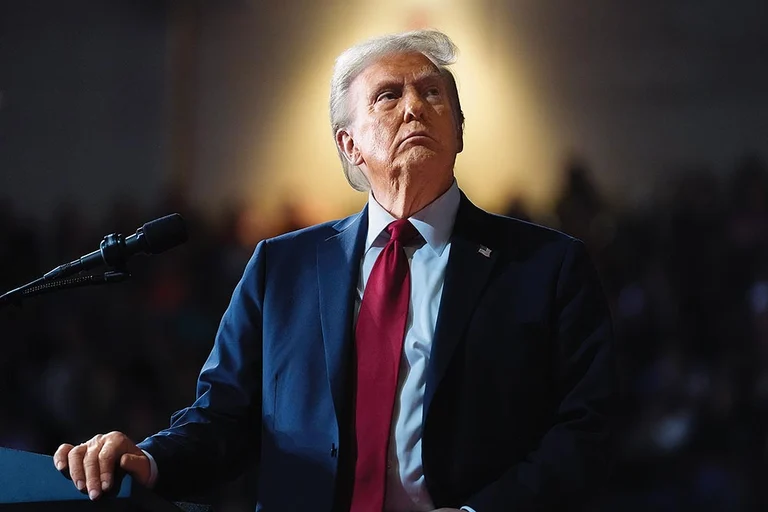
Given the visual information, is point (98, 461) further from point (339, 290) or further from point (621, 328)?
point (621, 328)

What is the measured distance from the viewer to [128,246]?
1433 millimetres

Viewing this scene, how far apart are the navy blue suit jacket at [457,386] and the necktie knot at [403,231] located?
74 mm

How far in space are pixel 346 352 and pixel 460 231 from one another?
12.3 inches

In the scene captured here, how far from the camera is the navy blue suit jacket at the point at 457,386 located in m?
1.52

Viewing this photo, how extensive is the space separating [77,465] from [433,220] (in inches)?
30.4

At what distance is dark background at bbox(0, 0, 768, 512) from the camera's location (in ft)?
10.3

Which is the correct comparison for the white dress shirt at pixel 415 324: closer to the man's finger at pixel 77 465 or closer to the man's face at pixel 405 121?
the man's face at pixel 405 121

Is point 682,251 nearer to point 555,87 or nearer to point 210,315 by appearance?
point 555,87

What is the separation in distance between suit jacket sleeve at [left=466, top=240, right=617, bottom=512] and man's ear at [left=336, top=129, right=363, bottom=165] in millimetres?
474

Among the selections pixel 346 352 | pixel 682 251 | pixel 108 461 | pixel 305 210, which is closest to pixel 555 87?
pixel 682 251

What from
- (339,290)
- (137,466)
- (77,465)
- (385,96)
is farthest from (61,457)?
(385,96)

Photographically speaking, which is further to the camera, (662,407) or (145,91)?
(145,91)

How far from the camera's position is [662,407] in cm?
315

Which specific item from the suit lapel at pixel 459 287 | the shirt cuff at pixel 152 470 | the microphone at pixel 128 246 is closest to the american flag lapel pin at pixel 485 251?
the suit lapel at pixel 459 287
